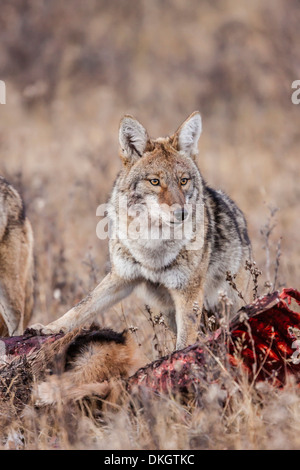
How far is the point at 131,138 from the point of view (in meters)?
4.98

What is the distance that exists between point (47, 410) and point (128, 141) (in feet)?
7.54

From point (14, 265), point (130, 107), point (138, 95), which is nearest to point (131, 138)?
point (14, 265)

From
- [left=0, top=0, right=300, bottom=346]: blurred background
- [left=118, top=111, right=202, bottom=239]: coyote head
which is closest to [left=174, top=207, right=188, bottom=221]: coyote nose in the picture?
[left=118, top=111, right=202, bottom=239]: coyote head

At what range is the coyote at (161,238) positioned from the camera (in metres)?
4.77

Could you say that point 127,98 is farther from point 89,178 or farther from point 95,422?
point 95,422

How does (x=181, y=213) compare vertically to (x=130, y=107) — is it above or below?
below

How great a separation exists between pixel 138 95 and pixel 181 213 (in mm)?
13340

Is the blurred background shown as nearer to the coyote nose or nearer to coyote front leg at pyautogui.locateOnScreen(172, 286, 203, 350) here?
coyote front leg at pyautogui.locateOnScreen(172, 286, 203, 350)

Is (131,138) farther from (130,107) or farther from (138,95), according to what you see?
(138,95)

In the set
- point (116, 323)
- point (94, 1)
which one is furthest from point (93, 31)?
point (116, 323)

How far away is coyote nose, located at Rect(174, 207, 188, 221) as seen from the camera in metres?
4.62

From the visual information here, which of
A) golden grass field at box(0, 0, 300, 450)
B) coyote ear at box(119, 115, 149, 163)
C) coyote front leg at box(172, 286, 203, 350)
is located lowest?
coyote front leg at box(172, 286, 203, 350)

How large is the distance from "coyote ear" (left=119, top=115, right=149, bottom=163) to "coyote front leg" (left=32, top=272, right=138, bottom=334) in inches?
38.3

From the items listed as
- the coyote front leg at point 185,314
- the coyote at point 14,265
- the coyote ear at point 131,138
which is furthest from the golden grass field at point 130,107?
the coyote ear at point 131,138
